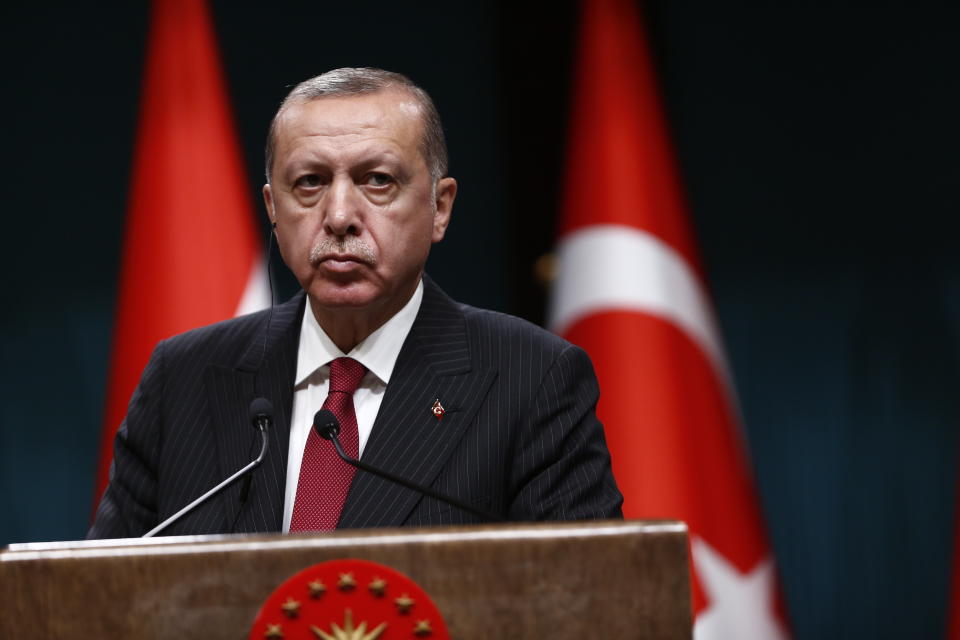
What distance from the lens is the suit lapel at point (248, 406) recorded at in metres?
1.77

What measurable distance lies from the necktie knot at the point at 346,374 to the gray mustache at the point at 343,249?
18 cm

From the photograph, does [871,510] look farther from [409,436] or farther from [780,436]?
[409,436]

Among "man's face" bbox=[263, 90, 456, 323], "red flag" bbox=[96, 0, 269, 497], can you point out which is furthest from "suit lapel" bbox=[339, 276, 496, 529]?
"red flag" bbox=[96, 0, 269, 497]

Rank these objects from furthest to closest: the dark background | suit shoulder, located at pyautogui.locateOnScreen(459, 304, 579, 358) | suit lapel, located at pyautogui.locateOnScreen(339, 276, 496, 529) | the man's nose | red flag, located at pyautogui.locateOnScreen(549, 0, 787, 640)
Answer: the dark background < red flag, located at pyautogui.locateOnScreen(549, 0, 787, 640) < suit shoulder, located at pyautogui.locateOnScreen(459, 304, 579, 358) < the man's nose < suit lapel, located at pyautogui.locateOnScreen(339, 276, 496, 529)

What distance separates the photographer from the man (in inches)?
Result: 70.2

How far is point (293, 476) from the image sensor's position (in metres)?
1.83

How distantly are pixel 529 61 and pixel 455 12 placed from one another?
13.9 inches

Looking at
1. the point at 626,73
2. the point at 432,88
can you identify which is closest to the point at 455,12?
the point at 432,88

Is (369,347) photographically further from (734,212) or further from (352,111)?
(734,212)

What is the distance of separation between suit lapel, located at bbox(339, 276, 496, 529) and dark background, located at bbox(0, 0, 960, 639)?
1487 millimetres

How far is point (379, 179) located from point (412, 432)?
433mm

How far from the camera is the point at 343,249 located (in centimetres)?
186

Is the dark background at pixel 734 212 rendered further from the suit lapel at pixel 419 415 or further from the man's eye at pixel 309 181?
the man's eye at pixel 309 181

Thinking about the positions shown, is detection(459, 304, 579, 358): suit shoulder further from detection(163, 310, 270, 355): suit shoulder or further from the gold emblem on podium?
the gold emblem on podium
